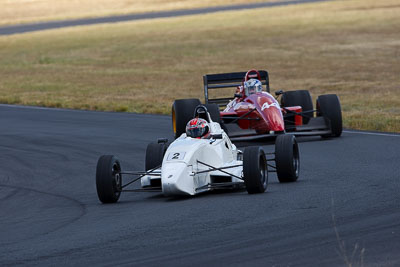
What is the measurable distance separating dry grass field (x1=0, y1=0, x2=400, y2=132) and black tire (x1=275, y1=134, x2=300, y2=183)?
7.54 m

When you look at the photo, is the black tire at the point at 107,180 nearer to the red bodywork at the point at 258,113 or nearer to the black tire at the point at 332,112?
the red bodywork at the point at 258,113

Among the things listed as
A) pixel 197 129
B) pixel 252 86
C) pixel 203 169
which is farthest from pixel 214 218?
pixel 252 86

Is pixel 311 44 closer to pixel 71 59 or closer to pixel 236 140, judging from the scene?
pixel 71 59

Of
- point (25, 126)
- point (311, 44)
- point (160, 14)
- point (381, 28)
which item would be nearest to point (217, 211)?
point (25, 126)

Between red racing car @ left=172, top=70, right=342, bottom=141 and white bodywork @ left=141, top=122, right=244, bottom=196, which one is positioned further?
red racing car @ left=172, top=70, right=342, bottom=141

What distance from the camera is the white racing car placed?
1134 cm

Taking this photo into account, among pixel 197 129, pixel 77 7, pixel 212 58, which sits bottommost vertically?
pixel 197 129

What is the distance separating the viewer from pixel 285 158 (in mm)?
12172

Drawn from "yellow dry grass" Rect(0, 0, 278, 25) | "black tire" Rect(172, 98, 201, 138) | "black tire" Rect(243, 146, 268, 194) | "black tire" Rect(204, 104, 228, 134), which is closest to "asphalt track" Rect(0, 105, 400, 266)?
"black tire" Rect(243, 146, 268, 194)

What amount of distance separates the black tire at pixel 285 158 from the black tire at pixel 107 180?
84.7 inches

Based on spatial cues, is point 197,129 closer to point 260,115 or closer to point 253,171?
point 253,171

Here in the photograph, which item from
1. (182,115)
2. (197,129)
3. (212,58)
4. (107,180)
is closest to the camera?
(107,180)

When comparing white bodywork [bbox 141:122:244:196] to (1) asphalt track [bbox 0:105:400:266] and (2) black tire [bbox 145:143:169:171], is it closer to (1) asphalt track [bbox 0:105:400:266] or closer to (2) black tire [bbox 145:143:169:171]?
(1) asphalt track [bbox 0:105:400:266]

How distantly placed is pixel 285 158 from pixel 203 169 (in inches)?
43.6
